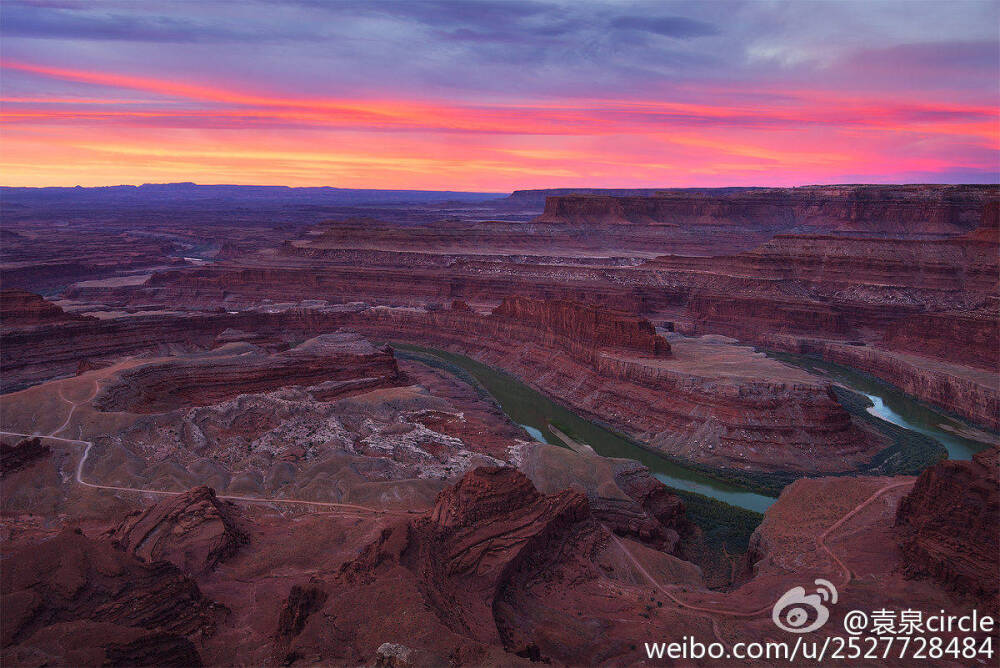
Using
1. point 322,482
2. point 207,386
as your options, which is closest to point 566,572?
point 322,482

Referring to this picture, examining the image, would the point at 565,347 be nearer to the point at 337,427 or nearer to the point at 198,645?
the point at 337,427

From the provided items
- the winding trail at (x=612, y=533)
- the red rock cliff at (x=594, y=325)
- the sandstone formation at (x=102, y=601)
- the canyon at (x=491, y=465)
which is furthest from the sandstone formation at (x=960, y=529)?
the red rock cliff at (x=594, y=325)

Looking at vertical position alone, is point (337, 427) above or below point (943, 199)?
below

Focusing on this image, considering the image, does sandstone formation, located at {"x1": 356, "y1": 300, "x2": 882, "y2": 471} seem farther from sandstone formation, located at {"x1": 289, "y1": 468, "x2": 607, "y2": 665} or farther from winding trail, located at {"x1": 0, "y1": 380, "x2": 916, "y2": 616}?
sandstone formation, located at {"x1": 289, "y1": 468, "x2": 607, "y2": 665}

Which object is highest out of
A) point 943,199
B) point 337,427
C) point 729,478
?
point 943,199

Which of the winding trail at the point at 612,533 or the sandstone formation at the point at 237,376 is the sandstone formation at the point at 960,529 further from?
the sandstone formation at the point at 237,376

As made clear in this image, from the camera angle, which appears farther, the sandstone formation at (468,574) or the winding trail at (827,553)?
the winding trail at (827,553)
